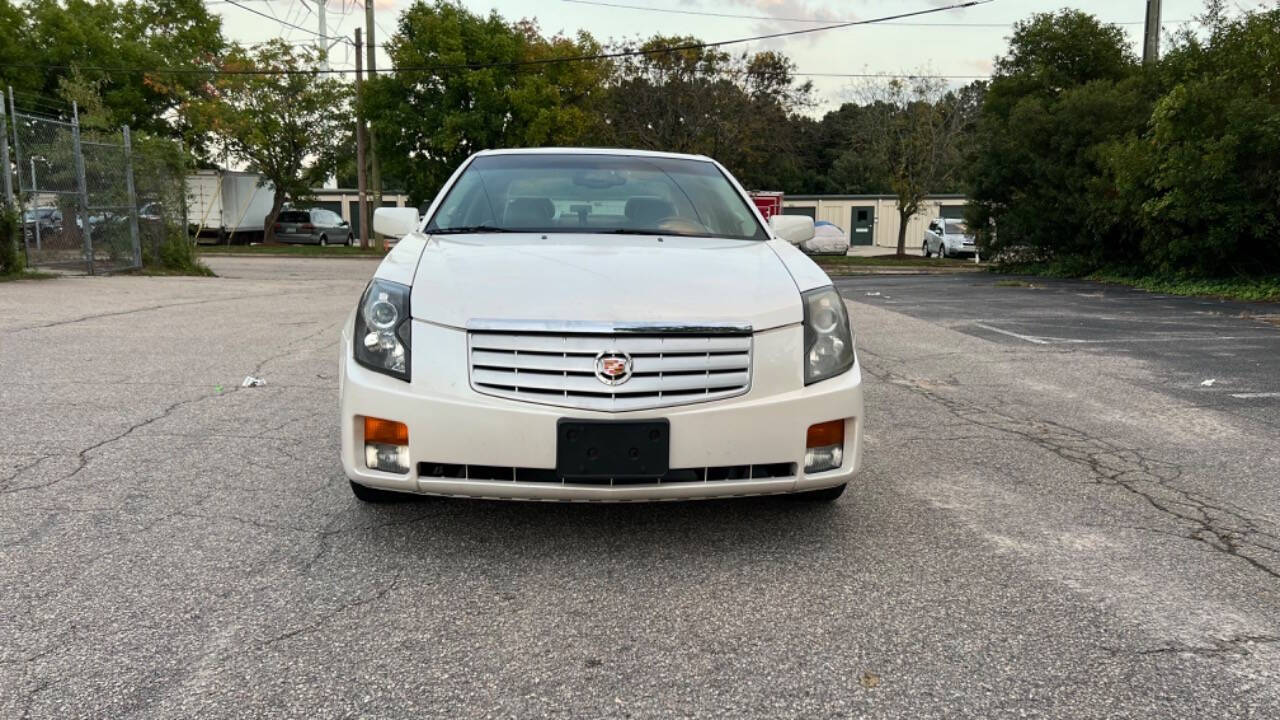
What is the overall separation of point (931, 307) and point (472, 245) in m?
11.0

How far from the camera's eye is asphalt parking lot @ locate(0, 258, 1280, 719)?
248 centimetres

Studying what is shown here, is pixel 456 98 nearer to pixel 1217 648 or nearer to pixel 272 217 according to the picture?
pixel 272 217

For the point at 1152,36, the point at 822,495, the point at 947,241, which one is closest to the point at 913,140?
the point at 947,241

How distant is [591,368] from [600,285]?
36cm

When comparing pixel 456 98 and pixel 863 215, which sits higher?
pixel 456 98

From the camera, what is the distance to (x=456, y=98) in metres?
33.2

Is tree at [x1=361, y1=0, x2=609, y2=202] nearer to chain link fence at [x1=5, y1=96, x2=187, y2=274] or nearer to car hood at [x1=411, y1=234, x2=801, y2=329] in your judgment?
chain link fence at [x1=5, y1=96, x2=187, y2=274]

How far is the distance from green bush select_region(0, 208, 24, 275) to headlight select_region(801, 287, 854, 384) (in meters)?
14.3

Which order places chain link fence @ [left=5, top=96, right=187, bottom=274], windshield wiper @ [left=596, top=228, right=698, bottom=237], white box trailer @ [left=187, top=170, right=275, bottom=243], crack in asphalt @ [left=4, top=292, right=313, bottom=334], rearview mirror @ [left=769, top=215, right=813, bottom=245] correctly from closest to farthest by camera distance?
1. windshield wiper @ [left=596, top=228, right=698, bottom=237]
2. rearview mirror @ [left=769, top=215, right=813, bottom=245]
3. crack in asphalt @ [left=4, top=292, right=313, bottom=334]
4. chain link fence @ [left=5, top=96, right=187, bottom=274]
5. white box trailer @ [left=187, top=170, right=275, bottom=243]

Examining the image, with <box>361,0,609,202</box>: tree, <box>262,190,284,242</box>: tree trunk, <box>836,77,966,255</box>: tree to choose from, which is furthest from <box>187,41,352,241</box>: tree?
<box>836,77,966,255</box>: tree

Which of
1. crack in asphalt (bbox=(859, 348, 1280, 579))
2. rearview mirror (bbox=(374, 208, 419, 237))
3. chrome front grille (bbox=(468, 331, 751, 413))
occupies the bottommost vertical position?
crack in asphalt (bbox=(859, 348, 1280, 579))

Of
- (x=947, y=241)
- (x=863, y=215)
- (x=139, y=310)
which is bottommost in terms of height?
(x=139, y=310)

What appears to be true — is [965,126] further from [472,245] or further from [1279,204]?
[472,245]

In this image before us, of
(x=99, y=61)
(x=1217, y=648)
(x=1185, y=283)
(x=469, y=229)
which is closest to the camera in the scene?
(x=1217, y=648)
